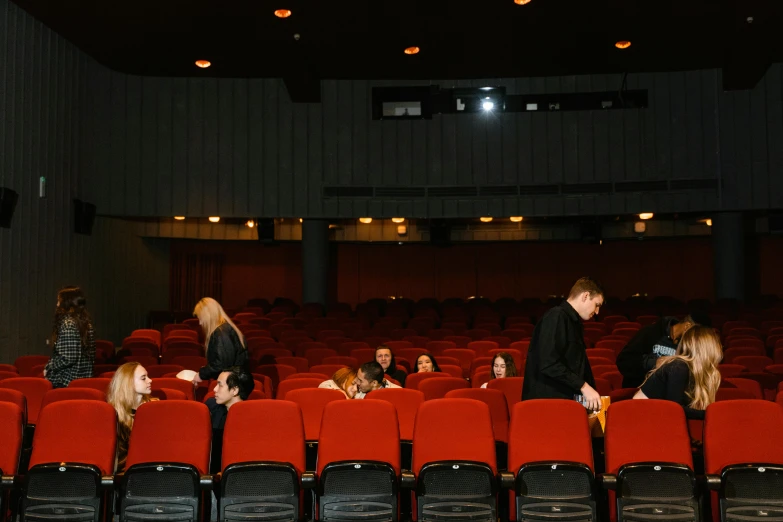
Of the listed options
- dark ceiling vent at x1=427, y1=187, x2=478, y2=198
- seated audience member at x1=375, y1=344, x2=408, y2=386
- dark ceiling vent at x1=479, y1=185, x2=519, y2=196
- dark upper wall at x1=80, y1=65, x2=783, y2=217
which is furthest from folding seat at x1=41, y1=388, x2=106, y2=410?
dark ceiling vent at x1=479, y1=185, x2=519, y2=196

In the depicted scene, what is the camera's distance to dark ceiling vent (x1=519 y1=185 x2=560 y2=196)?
45.7 ft

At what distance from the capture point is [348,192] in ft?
45.8

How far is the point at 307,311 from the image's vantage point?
1285 cm

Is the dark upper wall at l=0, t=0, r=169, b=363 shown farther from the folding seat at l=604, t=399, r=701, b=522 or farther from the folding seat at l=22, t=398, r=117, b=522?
the folding seat at l=604, t=399, r=701, b=522

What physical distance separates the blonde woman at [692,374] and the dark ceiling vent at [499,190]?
9.64 m

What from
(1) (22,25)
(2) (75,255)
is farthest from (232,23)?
(2) (75,255)

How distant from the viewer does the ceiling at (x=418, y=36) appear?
34.6 feet

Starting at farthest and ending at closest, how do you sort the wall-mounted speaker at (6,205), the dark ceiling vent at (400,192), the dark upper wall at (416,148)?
1. the dark ceiling vent at (400,192)
2. the dark upper wall at (416,148)
3. the wall-mounted speaker at (6,205)

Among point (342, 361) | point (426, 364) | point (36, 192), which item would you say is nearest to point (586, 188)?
point (342, 361)

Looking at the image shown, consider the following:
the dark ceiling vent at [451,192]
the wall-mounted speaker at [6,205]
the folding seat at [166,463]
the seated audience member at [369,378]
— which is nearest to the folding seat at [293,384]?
the seated audience member at [369,378]

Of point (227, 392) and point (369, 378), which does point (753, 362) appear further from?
point (227, 392)

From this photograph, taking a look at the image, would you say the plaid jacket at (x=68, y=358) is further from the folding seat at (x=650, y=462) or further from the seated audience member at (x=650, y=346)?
the seated audience member at (x=650, y=346)

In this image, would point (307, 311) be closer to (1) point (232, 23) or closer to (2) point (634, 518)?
(1) point (232, 23)

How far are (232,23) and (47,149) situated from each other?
131 inches
